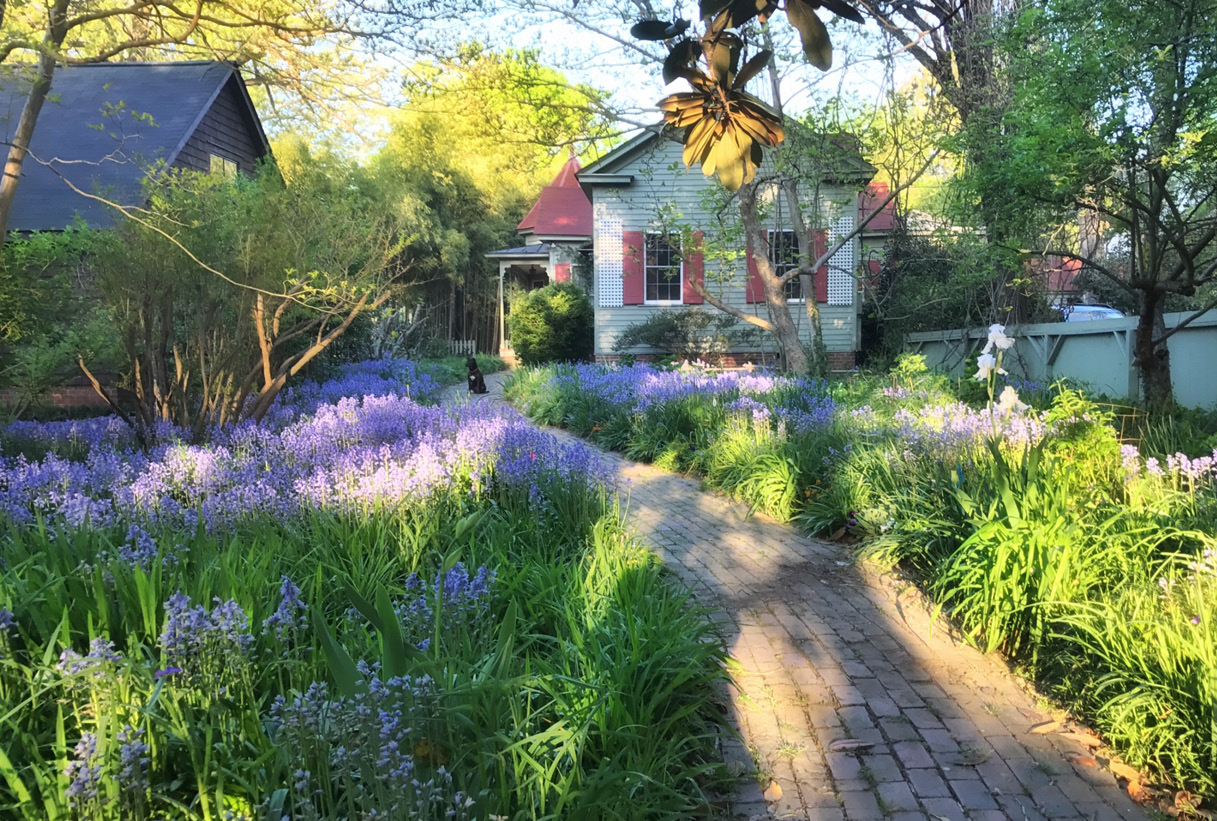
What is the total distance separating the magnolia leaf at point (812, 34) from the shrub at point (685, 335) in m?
16.3

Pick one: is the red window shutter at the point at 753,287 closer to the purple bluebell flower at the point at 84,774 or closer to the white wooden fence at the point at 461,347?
the white wooden fence at the point at 461,347

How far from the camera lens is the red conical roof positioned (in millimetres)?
24219

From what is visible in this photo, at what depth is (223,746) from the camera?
214 centimetres

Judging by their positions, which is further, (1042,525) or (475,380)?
(475,380)

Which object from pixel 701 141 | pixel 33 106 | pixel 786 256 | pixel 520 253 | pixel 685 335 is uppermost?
pixel 520 253

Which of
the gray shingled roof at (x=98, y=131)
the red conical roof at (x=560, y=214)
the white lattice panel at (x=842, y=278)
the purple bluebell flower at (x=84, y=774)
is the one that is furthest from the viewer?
the red conical roof at (x=560, y=214)

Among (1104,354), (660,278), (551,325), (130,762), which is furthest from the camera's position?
(551,325)

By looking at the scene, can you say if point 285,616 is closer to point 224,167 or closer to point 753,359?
point 224,167

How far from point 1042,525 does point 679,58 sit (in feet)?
9.72

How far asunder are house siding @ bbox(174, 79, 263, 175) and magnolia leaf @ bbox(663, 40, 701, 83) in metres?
15.8

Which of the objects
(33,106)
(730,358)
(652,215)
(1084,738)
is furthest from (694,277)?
(1084,738)

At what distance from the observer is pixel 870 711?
3.30 metres

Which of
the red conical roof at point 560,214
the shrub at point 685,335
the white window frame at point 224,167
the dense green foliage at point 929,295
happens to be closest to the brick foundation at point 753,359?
the shrub at point 685,335

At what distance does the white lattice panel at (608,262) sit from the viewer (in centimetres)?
1917
